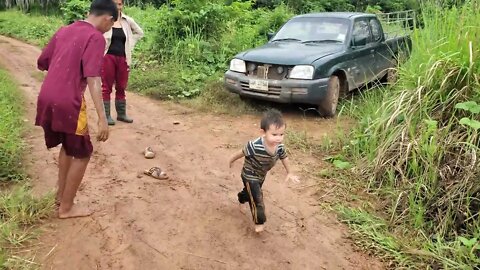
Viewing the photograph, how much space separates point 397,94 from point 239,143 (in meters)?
1.90

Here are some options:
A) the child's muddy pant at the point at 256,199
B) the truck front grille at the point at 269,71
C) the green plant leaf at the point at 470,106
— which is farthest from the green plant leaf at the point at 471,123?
the truck front grille at the point at 269,71

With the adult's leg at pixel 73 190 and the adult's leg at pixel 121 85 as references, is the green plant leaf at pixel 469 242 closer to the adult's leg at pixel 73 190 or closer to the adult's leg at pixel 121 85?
the adult's leg at pixel 73 190

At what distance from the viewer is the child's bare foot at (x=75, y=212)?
3.56m

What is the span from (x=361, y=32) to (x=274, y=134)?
475 cm

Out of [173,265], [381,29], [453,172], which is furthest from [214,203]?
[381,29]

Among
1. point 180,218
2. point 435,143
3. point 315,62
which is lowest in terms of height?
point 180,218

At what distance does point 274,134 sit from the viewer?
3264 mm

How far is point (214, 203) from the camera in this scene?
4031 mm

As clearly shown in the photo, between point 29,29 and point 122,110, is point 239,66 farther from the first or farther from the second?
point 29,29

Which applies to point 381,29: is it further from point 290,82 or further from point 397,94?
point 397,94

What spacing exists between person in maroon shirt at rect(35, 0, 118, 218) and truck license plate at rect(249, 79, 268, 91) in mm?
3219

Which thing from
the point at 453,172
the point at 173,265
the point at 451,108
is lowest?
the point at 173,265

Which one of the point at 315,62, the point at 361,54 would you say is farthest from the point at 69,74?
the point at 361,54

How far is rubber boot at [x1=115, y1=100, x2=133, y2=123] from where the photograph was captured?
5.99 m
